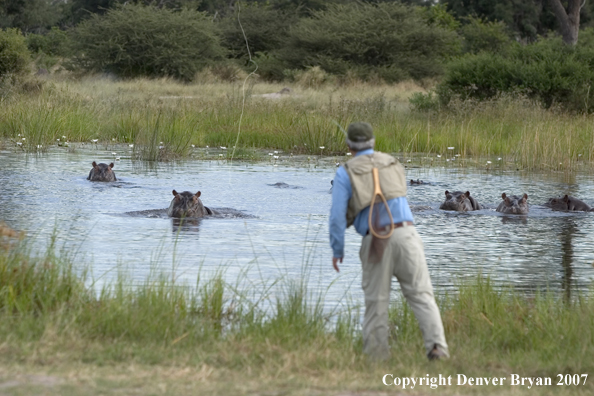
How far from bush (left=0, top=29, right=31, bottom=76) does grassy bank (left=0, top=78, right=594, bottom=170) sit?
5472mm

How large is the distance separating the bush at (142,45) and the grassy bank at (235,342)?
115 feet

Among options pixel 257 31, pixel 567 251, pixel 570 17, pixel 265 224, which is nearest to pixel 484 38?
pixel 257 31

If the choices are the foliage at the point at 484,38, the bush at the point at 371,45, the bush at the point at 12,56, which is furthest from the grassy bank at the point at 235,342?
the foliage at the point at 484,38

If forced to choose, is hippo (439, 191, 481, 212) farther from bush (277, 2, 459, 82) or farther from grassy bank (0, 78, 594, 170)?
bush (277, 2, 459, 82)

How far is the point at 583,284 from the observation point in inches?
338

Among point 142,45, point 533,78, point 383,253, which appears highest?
point 142,45

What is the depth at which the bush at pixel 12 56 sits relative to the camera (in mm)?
29938

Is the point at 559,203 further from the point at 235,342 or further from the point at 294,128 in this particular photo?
the point at 294,128

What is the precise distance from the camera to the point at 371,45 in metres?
43.5

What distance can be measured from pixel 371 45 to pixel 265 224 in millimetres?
32489

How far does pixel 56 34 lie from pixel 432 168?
132 feet

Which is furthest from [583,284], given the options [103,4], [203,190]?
[103,4]

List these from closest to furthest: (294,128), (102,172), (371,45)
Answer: (102,172) → (294,128) → (371,45)

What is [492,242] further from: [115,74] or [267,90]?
[115,74]
